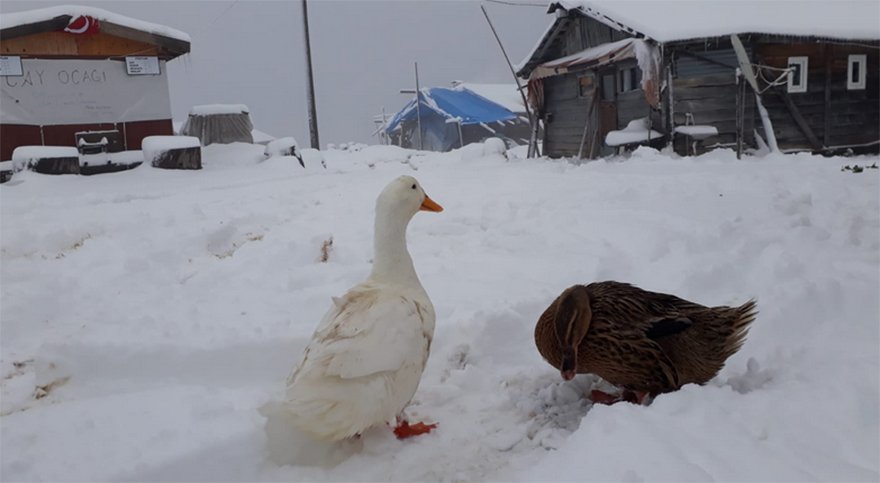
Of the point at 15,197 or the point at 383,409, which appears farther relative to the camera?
the point at 15,197

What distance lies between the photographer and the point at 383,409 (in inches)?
94.9

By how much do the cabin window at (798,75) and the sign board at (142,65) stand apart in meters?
16.1

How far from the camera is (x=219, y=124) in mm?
16656

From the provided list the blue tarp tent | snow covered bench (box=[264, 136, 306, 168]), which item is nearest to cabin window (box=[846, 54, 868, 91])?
snow covered bench (box=[264, 136, 306, 168])

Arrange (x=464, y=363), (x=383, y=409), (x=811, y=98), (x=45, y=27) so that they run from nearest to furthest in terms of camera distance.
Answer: (x=383, y=409) < (x=464, y=363) < (x=45, y=27) < (x=811, y=98)

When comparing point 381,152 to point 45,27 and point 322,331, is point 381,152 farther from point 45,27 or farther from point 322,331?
point 322,331

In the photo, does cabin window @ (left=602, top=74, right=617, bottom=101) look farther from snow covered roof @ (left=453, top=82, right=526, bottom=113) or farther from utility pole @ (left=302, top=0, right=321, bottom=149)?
snow covered roof @ (left=453, top=82, right=526, bottom=113)

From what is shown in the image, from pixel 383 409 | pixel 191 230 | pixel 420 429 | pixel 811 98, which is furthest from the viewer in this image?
pixel 811 98

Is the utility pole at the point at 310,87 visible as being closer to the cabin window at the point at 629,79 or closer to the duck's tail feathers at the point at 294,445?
the cabin window at the point at 629,79

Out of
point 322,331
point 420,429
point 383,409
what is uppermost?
point 322,331

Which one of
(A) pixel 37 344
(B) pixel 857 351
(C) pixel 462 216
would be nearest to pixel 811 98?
(C) pixel 462 216

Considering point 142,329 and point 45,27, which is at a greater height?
point 45,27

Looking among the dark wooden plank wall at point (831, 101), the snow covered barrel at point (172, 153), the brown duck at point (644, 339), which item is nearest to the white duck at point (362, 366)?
the brown duck at point (644, 339)

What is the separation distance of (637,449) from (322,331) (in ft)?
4.43
